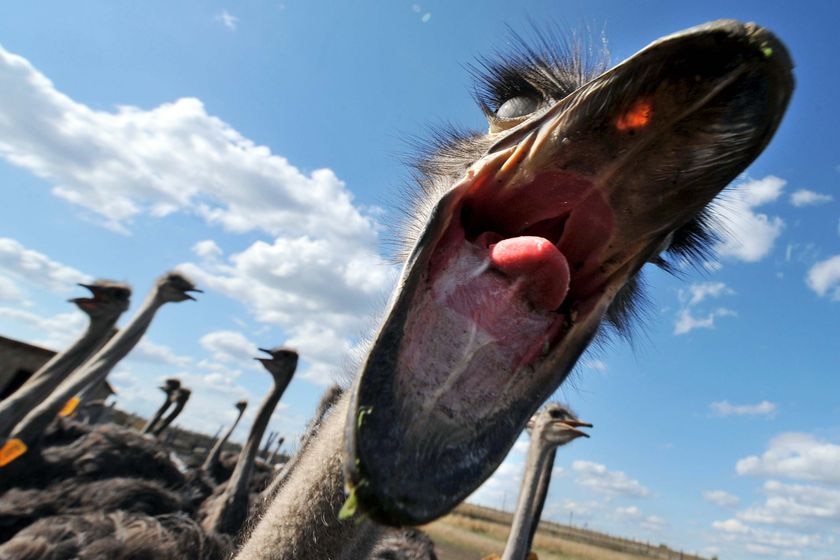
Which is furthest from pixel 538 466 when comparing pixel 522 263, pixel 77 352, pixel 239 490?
pixel 522 263

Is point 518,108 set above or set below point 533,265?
above

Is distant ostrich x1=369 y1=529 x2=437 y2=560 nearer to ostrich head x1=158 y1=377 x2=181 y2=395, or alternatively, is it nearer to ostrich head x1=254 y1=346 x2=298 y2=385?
ostrich head x1=254 y1=346 x2=298 y2=385

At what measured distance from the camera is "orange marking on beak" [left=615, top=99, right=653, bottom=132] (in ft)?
3.98

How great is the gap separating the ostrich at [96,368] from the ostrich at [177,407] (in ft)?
26.3

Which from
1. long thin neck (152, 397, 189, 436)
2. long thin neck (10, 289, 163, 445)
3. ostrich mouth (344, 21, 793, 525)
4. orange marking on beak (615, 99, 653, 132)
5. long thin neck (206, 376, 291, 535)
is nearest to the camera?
ostrich mouth (344, 21, 793, 525)

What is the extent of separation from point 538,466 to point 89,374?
15.1 feet

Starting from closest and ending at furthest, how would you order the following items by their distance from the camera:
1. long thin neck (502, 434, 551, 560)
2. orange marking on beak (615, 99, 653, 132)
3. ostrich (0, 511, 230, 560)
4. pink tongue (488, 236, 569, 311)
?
orange marking on beak (615, 99, 653, 132), pink tongue (488, 236, 569, 311), ostrich (0, 511, 230, 560), long thin neck (502, 434, 551, 560)

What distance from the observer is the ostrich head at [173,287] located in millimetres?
7961

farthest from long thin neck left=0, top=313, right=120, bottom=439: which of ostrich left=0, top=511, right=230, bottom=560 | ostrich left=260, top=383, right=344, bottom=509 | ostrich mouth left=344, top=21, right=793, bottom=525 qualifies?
ostrich mouth left=344, top=21, right=793, bottom=525

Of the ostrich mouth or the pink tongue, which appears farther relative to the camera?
the pink tongue

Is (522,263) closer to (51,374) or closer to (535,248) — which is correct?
(535,248)

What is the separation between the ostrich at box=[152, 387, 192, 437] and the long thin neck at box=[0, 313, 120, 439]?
889cm

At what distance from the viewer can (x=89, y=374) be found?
5973mm

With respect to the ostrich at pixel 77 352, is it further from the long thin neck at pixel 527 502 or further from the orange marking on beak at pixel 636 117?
the orange marking on beak at pixel 636 117
